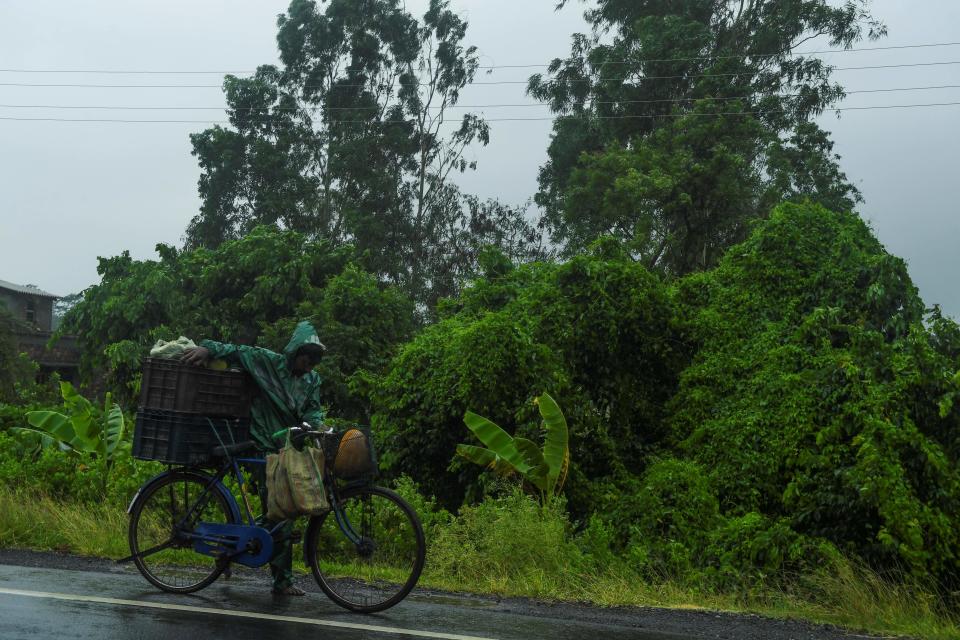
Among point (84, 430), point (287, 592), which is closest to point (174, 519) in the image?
point (287, 592)

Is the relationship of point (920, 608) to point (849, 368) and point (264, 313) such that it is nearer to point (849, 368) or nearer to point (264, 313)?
point (849, 368)

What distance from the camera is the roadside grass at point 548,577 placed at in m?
6.22

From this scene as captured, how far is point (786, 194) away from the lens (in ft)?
90.7

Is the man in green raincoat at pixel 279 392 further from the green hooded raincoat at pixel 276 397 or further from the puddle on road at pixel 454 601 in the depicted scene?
the puddle on road at pixel 454 601

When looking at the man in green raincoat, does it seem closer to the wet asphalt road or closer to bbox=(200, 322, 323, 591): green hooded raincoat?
bbox=(200, 322, 323, 591): green hooded raincoat

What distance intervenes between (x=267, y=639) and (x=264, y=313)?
63.6 ft

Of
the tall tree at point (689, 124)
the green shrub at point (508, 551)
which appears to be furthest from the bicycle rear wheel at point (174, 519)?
the tall tree at point (689, 124)

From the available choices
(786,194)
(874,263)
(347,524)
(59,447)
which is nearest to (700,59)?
(786,194)

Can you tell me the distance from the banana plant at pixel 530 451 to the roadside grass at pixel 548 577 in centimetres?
145

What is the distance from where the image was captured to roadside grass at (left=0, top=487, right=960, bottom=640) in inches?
245

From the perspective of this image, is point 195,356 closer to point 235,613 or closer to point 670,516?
point 235,613

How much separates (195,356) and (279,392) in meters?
0.58

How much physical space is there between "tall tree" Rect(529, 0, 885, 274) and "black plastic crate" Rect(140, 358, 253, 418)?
71.6 ft

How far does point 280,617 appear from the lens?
16.5 feet
